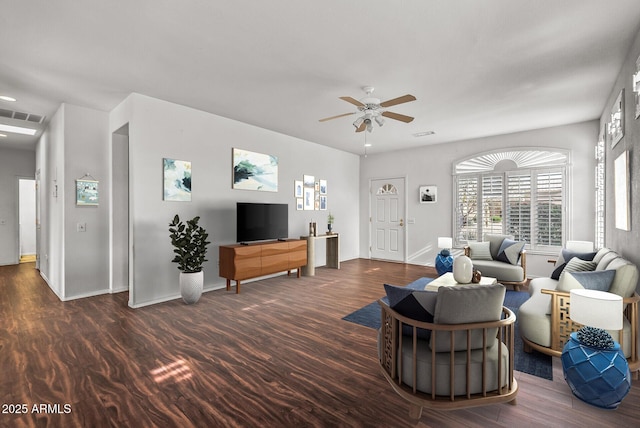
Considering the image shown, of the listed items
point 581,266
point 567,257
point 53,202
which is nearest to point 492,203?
point 567,257

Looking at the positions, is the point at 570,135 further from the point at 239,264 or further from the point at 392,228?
the point at 239,264

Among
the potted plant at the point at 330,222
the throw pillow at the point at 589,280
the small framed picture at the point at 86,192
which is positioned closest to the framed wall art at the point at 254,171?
the potted plant at the point at 330,222

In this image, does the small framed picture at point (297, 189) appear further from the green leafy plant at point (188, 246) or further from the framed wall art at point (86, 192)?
the framed wall art at point (86, 192)

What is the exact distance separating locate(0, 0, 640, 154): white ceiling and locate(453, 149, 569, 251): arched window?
4.46 ft

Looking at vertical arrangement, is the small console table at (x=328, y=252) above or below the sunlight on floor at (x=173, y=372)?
above

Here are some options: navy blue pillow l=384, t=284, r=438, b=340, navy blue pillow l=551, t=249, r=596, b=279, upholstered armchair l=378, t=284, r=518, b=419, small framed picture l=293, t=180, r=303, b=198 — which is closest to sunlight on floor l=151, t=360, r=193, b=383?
upholstered armchair l=378, t=284, r=518, b=419

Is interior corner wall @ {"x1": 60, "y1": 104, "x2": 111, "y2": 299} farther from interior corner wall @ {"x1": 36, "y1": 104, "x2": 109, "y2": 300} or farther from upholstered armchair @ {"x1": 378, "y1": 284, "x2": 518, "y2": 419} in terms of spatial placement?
upholstered armchair @ {"x1": 378, "y1": 284, "x2": 518, "y2": 419}

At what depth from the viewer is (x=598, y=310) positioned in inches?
83.0

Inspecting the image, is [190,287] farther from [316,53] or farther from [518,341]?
[518,341]

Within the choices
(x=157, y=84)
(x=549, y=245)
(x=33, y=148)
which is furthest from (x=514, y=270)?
(x=33, y=148)

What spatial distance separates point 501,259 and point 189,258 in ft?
16.6

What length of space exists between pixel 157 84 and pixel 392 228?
19.5 ft

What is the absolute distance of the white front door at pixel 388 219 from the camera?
781 cm

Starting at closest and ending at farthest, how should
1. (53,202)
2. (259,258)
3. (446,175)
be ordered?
(53,202) → (259,258) → (446,175)
